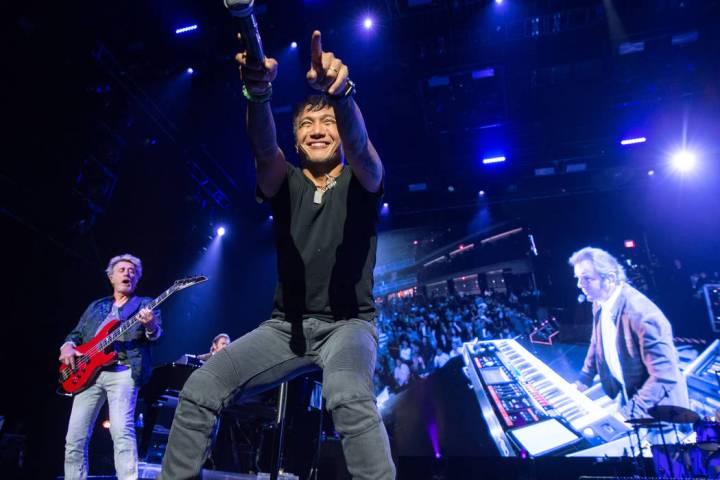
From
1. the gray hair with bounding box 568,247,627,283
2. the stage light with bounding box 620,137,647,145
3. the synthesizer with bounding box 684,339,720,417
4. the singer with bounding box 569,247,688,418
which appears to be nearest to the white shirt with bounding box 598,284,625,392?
the singer with bounding box 569,247,688,418

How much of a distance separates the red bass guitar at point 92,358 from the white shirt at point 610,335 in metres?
7.66

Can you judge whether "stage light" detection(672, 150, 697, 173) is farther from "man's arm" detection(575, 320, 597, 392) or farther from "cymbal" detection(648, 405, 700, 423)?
"cymbal" detection(648, 405, 700, 423)

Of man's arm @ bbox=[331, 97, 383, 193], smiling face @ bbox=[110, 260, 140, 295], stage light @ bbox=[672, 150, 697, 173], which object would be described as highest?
stage light @ bbox=[672, 150, 697, 173]

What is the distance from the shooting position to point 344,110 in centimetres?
168

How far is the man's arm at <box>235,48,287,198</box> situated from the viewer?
1.64 m

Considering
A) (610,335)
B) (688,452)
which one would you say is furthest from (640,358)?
(688,452)

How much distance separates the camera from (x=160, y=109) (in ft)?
26.5

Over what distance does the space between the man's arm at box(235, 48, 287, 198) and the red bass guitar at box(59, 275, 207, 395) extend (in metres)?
3.17

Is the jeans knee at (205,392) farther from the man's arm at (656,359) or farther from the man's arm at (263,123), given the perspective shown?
the man's arm at (656,359)

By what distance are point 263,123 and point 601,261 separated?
8.91 metres

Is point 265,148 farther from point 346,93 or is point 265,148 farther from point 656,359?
point 656,359

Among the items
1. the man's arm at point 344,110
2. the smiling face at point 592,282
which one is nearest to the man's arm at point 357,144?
the man's arm at point 344,110

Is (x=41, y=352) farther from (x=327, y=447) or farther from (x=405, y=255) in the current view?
(x=405, y=255)

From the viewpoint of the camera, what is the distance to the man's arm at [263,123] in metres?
1.64
